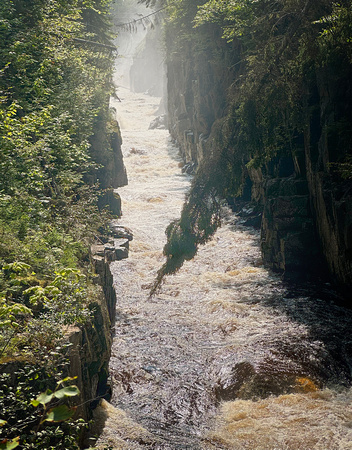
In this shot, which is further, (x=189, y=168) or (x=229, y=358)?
(x=189, y=168)

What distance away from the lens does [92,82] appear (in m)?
18.5

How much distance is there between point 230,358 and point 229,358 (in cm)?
2

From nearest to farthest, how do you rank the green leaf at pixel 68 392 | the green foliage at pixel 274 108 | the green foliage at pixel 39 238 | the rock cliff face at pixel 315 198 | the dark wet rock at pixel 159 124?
the green leaf at pixel 68 392 < the green foliage at pixel 39 238 < the green foliage at pixel 274 108 < the rock cliff face at pixel 315 198 < the dark wet rock at pixel 159 124

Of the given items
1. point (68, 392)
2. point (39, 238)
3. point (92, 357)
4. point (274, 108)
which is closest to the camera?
point (68, 392)

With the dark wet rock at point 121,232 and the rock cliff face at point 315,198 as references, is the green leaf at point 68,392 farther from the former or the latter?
the dark wet rock at point 121,232

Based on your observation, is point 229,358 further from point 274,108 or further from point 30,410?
point 274,108

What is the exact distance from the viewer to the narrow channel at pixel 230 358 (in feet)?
22.7

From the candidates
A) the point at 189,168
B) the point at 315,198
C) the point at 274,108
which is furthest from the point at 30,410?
the point at 189,168

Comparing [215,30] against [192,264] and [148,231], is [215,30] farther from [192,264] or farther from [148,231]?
[192,264]

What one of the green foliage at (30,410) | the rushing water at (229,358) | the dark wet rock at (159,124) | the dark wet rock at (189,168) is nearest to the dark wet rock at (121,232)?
the rushing water at (229,358)

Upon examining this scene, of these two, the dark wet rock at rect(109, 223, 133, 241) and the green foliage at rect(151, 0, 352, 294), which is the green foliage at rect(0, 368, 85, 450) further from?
the dark wet rock at rect(109, 223, 133, 241)

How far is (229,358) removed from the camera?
9328mm

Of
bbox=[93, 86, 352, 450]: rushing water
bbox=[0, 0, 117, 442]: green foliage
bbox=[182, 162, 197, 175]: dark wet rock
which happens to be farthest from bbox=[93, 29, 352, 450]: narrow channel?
bbox=[182, 162, 197, 175]: dark wet rock

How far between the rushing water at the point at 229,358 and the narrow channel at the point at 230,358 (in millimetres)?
23
